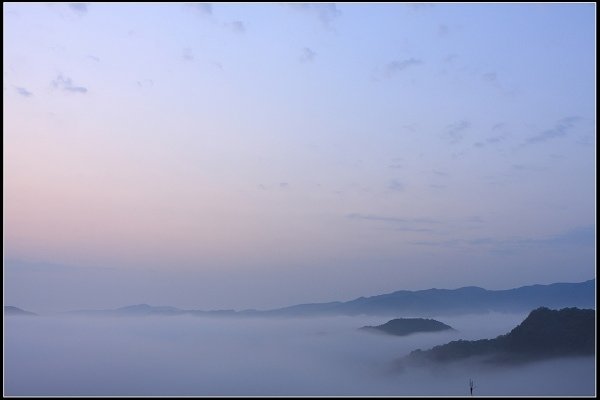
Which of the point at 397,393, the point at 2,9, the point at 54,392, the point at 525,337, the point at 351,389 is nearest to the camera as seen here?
the point at 2,9

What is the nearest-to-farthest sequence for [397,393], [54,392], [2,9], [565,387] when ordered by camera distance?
[2,9] → [565,387] → [397,393] → [54,392]

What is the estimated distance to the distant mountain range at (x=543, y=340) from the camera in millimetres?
132625

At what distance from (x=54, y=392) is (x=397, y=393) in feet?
368

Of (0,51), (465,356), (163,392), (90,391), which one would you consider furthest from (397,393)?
(0,51)

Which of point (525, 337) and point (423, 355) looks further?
point (423, 355)

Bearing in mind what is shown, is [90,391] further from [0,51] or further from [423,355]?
[0,51]

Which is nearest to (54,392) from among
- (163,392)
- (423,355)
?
(163,392)

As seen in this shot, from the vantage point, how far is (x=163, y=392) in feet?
602

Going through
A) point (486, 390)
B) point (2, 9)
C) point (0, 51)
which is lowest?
point (486, 390)

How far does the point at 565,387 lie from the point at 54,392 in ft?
506

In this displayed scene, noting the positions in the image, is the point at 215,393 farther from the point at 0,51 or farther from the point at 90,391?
the point at 0,51

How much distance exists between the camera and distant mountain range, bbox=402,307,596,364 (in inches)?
5221

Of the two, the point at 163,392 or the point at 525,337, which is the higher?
the point at 525,337

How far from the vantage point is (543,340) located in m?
136
